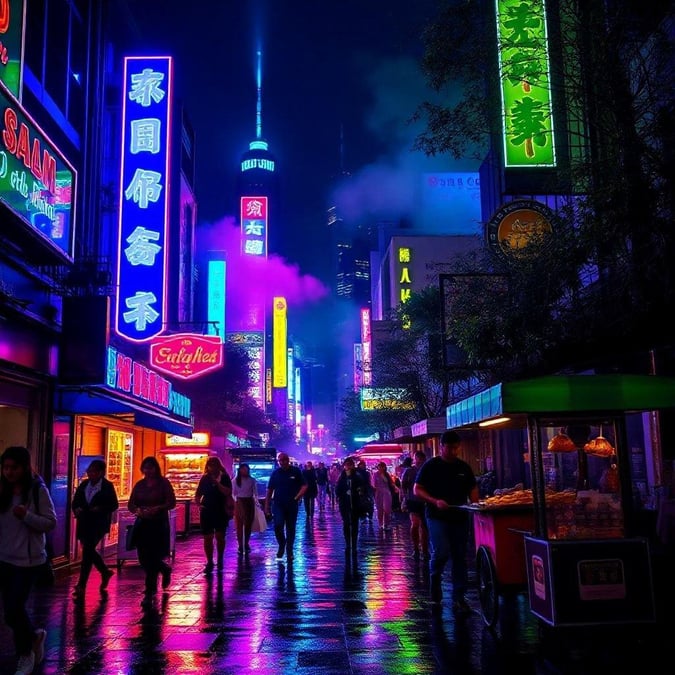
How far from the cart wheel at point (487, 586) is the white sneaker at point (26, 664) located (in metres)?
3.98

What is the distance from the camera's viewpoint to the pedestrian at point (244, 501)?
553 inches

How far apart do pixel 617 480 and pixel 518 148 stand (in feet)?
26.6

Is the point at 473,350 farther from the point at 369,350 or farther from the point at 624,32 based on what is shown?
the point at 369,350

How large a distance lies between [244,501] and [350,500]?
1968 mm

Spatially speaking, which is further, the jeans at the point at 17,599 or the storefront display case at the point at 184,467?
the storefront display case at the point at 184,467

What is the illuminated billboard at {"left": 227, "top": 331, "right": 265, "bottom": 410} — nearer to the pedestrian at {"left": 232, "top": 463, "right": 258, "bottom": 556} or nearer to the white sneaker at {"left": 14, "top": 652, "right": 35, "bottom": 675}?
the pedestrian at {"left": 232, "top": 463, "right": 258, "bottom": 556}

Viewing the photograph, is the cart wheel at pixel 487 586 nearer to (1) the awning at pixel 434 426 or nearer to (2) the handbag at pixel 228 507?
(2) the handbag at pixel 228 507

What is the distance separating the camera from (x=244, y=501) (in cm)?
1415

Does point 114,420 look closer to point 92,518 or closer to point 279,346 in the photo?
point 92,518

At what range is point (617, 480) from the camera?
268 inches

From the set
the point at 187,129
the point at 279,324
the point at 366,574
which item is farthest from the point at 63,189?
the point at 279,324

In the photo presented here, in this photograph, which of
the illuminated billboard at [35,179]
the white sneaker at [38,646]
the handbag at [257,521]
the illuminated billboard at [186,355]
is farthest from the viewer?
Result: the illuminated billboard at [186,355]

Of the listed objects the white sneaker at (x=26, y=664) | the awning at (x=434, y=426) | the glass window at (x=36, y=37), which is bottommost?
the white sneaker at (x=26, y=664)

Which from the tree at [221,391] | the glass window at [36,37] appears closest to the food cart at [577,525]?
the glass window at [36,37]
